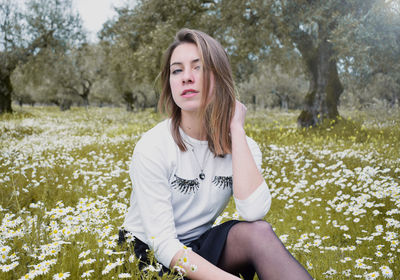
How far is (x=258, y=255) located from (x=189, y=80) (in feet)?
4.72

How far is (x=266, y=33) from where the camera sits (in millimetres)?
13570

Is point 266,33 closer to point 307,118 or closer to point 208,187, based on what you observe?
point 307,118

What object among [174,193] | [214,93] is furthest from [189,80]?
[174,193]

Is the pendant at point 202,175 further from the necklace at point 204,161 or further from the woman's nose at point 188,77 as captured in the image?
the woman's nose at point 188,77

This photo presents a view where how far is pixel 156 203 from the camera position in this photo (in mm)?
2395

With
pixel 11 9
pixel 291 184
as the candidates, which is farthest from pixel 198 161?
pixel 11 9

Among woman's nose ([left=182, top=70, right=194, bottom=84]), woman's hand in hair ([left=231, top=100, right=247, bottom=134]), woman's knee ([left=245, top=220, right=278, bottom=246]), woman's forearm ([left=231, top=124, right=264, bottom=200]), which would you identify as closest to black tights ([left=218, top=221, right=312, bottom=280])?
woman's knee ([left=245, top=220, right=278, bottom=246])

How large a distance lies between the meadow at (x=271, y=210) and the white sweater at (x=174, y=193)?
246mm

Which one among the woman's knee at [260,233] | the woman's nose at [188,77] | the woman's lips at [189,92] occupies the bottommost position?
the woman's knee at [260,233]

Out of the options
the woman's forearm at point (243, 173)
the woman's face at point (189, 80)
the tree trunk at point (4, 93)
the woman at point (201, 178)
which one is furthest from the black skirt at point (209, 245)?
the tree trunk at point (4, 93)

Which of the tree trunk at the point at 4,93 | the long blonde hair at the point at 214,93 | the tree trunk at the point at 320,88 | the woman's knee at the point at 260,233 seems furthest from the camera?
the tree trunk at the point at 4,93

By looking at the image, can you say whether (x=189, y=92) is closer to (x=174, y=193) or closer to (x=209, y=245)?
(x=174, y=193)

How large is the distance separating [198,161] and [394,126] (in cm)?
844

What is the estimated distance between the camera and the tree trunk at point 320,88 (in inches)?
577
